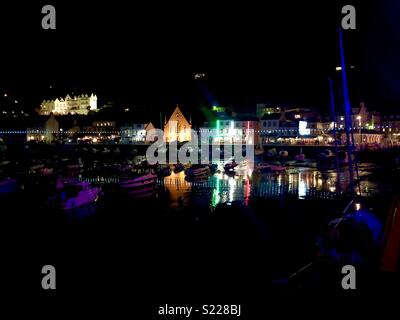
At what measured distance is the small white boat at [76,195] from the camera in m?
22.3

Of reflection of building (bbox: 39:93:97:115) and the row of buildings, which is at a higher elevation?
reflection of building (bbox: 39:93:97:115)

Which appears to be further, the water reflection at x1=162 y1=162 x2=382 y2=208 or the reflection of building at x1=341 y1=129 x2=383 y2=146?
the reflection of building at x1=341 y1=129 x2=383 y2=146

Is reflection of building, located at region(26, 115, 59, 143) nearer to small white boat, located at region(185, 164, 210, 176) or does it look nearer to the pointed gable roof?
the pointed gable roof

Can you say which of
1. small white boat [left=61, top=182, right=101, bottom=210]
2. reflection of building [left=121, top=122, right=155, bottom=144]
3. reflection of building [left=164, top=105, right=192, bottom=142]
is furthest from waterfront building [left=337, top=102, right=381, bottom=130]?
small white boat [left=61, top=182, right=101, bottom=210]

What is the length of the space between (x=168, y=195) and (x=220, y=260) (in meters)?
14.7

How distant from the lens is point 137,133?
301 ft

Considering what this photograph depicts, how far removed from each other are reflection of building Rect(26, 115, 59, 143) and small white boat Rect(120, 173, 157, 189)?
7449cm

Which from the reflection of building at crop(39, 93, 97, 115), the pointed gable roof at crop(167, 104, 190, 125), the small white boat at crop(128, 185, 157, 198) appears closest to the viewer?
the small white boat at crop(128, 185, 157, 198)

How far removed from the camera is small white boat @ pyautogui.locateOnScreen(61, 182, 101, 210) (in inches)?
877

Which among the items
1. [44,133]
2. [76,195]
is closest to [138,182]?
[76,195]

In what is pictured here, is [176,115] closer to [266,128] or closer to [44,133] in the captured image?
[266,128]
